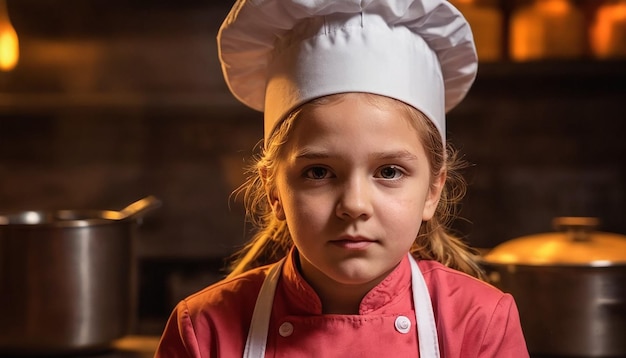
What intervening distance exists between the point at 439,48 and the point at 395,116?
135 millimetres

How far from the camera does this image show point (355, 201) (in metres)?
0.91

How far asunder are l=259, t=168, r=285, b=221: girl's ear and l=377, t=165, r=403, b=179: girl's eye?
0.16 metres

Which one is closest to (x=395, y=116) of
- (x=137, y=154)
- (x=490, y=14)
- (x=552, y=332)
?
(x=552, y=332)

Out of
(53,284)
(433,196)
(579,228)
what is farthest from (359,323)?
(53,284)

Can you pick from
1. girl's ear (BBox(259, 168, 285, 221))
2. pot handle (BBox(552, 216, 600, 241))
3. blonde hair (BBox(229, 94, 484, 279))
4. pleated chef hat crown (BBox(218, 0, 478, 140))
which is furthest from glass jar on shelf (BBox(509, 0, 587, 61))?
girl's ear (BBox(259, 168, 285, 221))

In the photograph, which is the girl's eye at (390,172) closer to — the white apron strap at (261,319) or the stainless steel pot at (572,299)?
the white apron strap at (261,319)

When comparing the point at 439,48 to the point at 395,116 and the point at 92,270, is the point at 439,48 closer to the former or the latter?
the point at 395,116

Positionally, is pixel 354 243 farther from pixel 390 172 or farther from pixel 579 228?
pixel 579 228

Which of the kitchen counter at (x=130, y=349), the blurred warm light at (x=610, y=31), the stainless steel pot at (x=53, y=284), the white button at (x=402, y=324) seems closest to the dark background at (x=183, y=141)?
the blurred warm light at (x=610, y=31)

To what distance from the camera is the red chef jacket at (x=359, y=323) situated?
1.03 metres

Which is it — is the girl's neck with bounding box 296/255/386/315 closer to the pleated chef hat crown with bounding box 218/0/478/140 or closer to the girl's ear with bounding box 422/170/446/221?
the girl's ear with bounding box 422/170/446/221

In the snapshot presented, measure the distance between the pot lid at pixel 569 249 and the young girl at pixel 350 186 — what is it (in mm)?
219

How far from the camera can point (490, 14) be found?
191 cm

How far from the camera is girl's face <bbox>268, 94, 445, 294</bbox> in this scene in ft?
3.05
